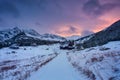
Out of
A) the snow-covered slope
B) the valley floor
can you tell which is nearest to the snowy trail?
the valley floor

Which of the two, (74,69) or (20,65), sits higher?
(20,65)

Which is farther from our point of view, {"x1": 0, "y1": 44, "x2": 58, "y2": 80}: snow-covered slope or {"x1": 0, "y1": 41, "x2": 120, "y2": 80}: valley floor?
{"x1": 0, "y1": 44, "x2": 58, "y2": 80}: snow-covered slope

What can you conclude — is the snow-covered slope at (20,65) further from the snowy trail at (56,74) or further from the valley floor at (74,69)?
the snowy trail at (56,74)

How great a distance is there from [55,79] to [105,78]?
338 cm

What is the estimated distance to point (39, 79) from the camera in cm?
1159

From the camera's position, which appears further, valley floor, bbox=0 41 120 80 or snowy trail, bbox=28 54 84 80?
snowy trail, bbox=28 54 84 80

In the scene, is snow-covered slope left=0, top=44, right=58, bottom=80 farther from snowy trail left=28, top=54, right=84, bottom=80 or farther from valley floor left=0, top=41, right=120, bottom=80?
snowy trail left=28, top=54, right=84, bottom=80

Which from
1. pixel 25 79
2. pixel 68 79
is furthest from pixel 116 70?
pixel 25 79

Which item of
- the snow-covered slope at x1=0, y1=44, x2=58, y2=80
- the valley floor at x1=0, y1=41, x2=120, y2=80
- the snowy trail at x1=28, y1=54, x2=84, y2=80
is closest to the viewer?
the valley floor at x1=0, y1=41, x2=120, y2=80

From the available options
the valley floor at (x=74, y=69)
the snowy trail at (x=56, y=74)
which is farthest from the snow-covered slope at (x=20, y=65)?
the snowy trail at (x=56, y=74)

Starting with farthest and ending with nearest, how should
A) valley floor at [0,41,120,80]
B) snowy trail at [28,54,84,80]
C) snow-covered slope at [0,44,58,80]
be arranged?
snow-covered slope at [0,44,58,80]
snowy trail at [28,54,84,80]
valley floor at [0,41,120,80]

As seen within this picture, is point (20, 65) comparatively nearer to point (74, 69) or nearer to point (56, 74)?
point (74, 69)

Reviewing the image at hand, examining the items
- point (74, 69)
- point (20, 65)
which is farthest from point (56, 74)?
point (20, 65)

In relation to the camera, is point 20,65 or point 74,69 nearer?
point 74,69
